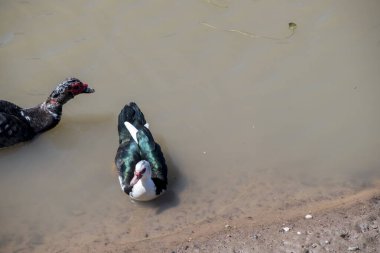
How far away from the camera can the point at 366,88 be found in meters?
8.12

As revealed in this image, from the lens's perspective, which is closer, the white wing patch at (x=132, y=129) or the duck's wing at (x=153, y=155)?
the duck's wing at (x=153, y=155)

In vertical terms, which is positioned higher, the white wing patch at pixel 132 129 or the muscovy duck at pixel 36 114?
the white wing patch at pixel 132 129

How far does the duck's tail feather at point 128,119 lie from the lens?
7328mm

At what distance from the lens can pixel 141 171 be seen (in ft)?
21.8

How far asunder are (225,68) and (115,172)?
2.28 m

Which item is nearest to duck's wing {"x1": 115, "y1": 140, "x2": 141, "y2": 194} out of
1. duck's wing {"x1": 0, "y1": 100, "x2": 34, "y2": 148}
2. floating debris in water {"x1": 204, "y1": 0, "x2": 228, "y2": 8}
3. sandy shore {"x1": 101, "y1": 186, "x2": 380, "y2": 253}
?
sandy shore {"x1": 101, "y1": 186, "x2": 380, "y2": 253}

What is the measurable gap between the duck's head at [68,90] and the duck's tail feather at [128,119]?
2.50ft

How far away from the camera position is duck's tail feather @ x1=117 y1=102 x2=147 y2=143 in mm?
7328

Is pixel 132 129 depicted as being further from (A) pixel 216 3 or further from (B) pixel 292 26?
(B) pixel 292 26

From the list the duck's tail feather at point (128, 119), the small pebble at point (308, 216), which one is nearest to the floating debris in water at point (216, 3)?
the duck's tail feather at point (128, 119)

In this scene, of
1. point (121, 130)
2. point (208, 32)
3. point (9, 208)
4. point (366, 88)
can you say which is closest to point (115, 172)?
point (121, 130)

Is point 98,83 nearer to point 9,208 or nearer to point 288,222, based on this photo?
point 9,208

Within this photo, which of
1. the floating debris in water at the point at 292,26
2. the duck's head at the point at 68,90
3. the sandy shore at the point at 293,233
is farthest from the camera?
the floating debris in water at the point at 292,26

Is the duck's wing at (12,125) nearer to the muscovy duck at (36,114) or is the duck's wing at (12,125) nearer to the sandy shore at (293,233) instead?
the muscovy duck at (36,114)
